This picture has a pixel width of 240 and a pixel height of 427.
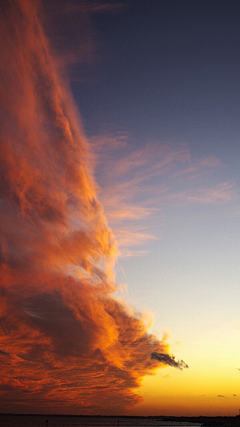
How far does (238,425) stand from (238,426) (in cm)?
315

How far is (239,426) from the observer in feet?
435

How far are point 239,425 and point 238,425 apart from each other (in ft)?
2.89

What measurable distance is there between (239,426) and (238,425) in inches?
144

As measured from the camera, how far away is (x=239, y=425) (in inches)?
5320

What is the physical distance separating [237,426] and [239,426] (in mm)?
1760

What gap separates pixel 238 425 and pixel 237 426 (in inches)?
82.5

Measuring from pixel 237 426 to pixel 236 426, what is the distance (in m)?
1.16

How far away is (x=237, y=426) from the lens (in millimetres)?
134125

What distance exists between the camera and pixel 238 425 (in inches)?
5349

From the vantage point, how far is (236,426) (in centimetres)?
13512

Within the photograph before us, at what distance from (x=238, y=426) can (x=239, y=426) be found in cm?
62

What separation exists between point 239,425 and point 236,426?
1.19 metres

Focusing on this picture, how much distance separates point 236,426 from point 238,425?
49.2 inches
